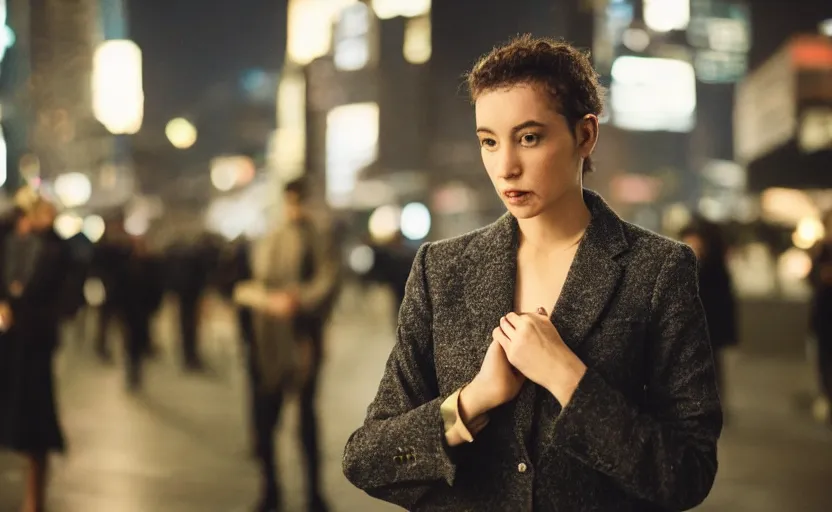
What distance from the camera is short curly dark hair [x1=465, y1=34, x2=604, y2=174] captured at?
179 cm

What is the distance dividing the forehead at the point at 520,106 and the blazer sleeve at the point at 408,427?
39cm

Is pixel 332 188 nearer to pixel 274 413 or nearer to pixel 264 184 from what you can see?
pixel 264 184

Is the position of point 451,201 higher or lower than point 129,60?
lower

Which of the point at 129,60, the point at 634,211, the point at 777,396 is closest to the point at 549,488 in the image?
the point at 777,396

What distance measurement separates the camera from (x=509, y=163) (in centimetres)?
179

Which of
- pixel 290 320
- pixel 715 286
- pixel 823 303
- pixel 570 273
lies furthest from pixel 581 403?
pixel 823 303

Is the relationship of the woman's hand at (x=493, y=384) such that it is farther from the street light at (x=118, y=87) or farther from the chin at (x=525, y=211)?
→ the street light at (x=118, y=87)

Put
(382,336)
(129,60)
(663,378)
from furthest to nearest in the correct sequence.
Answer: (129,60) < (382,336) < (663,378)

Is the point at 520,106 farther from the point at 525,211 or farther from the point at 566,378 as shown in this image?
the point at 566,378

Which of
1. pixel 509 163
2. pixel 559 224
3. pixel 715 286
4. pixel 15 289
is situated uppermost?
pixel 509 163

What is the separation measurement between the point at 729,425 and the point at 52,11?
917 cm

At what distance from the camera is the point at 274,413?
610cm

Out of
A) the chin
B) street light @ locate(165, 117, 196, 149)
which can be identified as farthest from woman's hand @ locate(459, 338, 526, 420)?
street light @ locate(165, 117, 196, 149)

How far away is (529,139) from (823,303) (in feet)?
26.1
